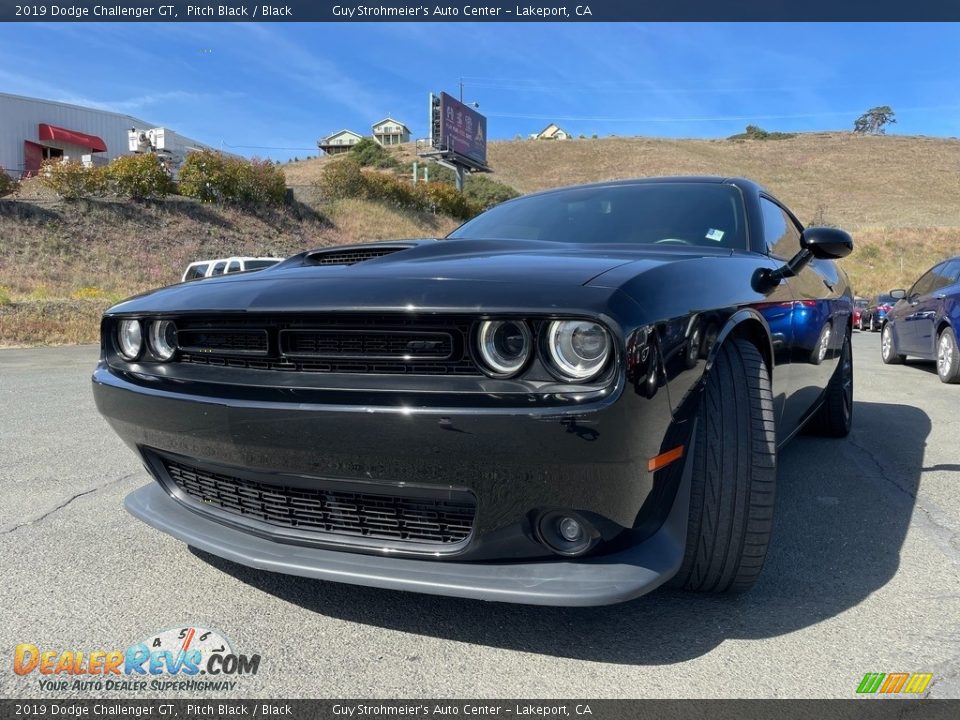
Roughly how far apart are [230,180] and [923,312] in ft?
69.9

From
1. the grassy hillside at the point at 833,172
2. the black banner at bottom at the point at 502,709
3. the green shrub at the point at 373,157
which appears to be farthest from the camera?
the green shrub at the point at 373,157

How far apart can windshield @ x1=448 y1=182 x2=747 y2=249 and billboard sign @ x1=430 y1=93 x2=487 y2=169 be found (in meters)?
28.4

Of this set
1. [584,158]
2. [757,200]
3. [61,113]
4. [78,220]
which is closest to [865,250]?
[584,158]

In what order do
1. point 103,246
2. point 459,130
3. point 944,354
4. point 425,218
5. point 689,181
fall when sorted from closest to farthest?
point 689,181, point 944,354, point 103,246, point 425,218, point 459,130

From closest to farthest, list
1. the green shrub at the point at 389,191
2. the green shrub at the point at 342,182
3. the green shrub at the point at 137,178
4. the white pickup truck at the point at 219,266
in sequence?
the white pickup truck at the point at 219,266
the green shrub at the point at 137,178
the green shrub at the point at 342,182
the green shrub at the point at 389,191

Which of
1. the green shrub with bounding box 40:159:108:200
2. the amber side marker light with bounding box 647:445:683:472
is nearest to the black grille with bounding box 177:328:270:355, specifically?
Answer: the amber side marker light with bounding box 647:445:683:472

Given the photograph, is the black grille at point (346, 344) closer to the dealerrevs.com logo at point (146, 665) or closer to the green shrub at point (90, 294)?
the dealerrevs.com logo at point (146, 665)

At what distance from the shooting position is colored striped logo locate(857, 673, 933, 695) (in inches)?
61.1

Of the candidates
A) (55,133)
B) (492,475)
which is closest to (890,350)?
(492,475)

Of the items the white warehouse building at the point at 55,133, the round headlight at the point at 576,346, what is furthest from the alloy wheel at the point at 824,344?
the white warehouse building at the point at 55,133

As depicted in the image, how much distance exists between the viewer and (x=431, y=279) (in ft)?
5.51

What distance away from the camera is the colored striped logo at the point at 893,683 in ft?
5.09

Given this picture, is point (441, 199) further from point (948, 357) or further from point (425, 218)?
point (948, 357)

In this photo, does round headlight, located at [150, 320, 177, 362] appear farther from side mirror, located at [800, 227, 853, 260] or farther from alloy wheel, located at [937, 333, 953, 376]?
alloy wheel, located at [937, 333, 953, 376]
